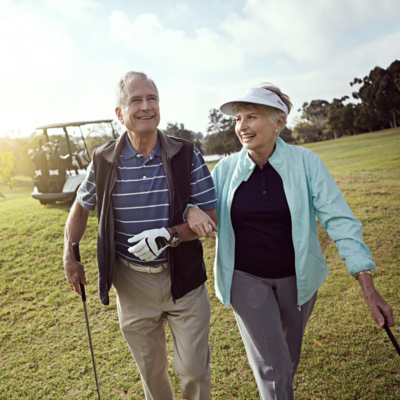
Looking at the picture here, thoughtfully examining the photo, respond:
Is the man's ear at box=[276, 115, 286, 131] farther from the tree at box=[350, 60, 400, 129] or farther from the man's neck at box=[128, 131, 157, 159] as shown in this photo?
the tree at box=[350, 60, 400, 129]

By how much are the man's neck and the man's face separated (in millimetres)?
40

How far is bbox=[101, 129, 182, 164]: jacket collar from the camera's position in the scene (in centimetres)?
Result: 221

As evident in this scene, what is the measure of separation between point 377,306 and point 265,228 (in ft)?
2.62

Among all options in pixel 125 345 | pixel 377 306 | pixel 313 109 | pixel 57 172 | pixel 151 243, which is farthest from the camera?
pixel 313 109

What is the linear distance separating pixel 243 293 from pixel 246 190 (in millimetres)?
723

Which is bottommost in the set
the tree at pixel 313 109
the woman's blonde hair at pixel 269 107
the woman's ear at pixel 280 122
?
the woman's ear at pixel 280 122

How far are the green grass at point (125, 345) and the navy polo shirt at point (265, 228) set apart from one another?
4.97ft

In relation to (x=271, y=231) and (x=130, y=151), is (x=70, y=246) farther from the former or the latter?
(x=271, y=231)

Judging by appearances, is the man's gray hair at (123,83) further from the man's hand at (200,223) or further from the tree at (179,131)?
the tree at (179,131)

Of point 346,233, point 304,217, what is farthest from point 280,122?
point 346,233

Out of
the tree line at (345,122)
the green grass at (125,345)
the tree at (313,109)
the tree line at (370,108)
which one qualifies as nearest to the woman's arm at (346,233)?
the green grass at (125,345)

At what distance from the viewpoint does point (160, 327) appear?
2416 mm

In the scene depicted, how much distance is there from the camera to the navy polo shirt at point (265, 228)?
7.40 ft

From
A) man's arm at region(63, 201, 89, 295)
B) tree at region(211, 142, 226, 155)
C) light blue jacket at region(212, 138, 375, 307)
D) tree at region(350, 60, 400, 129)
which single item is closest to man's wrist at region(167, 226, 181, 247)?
light blue jacket at region(212, 138, 375, 307)
